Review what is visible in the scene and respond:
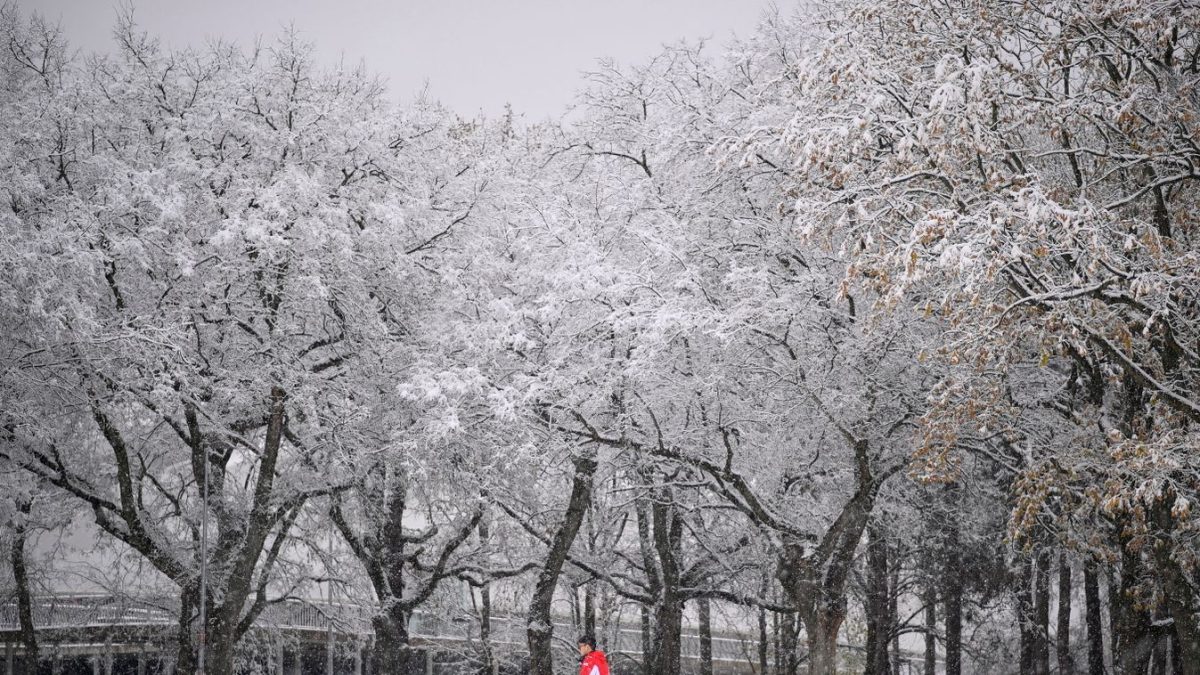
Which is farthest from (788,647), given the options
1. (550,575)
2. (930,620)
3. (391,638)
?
(930,620)

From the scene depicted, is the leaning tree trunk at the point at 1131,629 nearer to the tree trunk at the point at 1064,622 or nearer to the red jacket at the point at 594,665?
the red jacket at the point at 594,665

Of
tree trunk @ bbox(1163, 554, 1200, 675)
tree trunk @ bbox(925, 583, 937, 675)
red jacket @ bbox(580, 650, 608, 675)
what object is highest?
tree trunk @ bbox(1163, 554, 1200, 675)

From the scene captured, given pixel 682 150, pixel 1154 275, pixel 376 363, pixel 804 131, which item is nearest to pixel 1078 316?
pixel 1154 275

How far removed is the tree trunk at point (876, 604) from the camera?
2367 centimetres

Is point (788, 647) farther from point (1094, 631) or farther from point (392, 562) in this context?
point (392, 562)

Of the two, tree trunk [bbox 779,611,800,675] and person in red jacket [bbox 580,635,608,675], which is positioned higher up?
person in red jacket [bbox 580,635,608,675]

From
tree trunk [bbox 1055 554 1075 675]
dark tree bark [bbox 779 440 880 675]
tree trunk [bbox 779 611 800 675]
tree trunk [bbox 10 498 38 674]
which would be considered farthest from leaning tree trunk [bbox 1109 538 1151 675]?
tree trunk [bbox 10 498 38 674]

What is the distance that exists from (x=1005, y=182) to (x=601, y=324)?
7.28 meters

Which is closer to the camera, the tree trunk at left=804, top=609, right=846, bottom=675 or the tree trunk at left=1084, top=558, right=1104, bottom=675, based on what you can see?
the tree trunk at left=804, top=609, right=846, bottom=675

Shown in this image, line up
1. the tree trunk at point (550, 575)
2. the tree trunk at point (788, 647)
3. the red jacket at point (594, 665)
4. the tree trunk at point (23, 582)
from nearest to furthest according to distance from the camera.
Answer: the red jacket at point (594, 665)
the tree trunk at point (788, 647)
the tree trunk at point (550, 575)
the tree trunk at point (23, 582)

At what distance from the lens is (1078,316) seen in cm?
1213

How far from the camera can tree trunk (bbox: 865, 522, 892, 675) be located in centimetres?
2367

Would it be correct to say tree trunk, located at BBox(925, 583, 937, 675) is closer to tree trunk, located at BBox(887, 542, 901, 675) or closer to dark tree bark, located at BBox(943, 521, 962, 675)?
tree trunk, located at BBox(887, 542, 901, 675)

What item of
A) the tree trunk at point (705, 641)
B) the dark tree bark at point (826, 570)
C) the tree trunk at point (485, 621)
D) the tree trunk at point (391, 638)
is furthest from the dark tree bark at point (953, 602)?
the tree trunk at point (391, 638)
